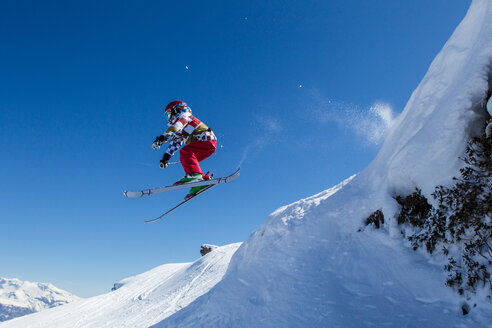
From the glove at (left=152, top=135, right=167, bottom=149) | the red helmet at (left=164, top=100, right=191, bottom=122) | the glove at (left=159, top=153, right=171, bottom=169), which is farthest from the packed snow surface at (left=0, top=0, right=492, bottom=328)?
the red helmet at (left=164, top=100, right=191, bottom=122)

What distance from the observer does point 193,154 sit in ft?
24.2

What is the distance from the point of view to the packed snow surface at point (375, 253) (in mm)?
5305

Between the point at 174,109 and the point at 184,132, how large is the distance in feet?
2.43

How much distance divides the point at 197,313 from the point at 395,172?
7642 mm

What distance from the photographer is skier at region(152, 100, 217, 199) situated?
708 cm

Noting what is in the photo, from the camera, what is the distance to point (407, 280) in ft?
19.2

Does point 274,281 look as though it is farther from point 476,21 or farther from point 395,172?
point 476,21

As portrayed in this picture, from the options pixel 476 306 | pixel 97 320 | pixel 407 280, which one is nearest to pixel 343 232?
pixel 407 280

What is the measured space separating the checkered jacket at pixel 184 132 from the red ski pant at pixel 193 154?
0.13 meters

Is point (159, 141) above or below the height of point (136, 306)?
above

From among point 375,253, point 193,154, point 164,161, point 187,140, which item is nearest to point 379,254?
point 375,253

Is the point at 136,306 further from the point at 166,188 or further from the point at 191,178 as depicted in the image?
the point at 191,178

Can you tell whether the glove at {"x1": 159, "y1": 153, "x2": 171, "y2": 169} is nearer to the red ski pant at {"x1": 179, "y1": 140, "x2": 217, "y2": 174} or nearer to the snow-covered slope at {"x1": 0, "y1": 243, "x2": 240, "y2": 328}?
the red ski pant at {"x1": 179, "y1": 140, "x2": 217, "y2": 174}

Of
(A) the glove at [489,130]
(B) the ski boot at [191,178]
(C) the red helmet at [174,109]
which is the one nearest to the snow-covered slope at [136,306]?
(B) the ski boot at [191,178]
